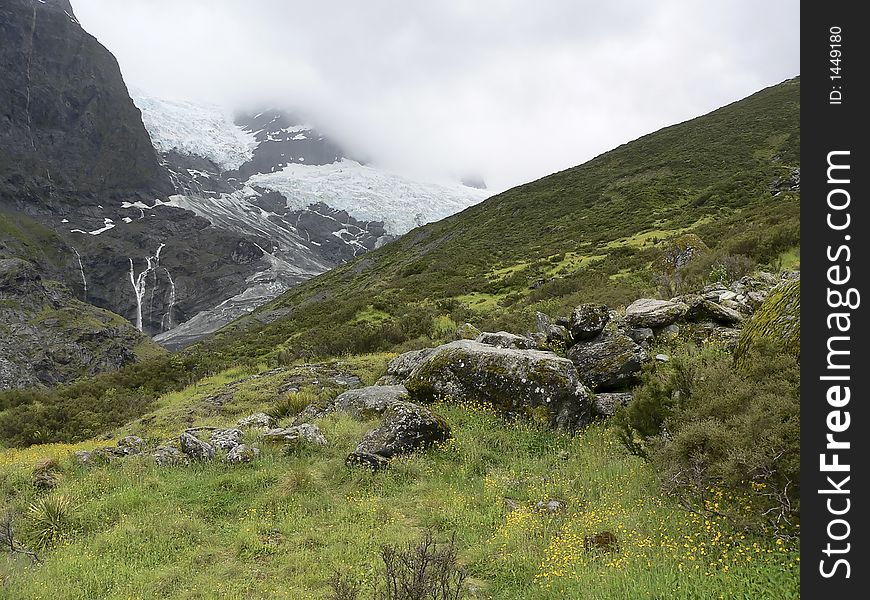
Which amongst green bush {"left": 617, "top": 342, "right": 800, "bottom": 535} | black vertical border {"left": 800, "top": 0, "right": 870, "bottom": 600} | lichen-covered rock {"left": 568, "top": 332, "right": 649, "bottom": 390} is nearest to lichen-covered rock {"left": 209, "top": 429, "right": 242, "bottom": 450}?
lichen-covered rock {"left": 568, "top": 332, "right": 649, "bottom": 390}

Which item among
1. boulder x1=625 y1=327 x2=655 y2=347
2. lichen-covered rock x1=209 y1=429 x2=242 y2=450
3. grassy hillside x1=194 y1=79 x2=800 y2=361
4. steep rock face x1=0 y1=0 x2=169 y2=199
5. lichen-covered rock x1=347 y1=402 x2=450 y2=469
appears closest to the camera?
lichen-covered rock x1=347 y1=402 x2=450 y2=469

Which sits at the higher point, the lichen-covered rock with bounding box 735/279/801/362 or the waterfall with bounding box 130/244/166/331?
the waterfall with bounding box 130/244/166/331

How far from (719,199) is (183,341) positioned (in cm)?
8794

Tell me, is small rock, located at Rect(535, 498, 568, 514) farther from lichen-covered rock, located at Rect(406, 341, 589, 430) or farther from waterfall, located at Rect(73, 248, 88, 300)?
waterfall, located at Rect(73, 248, 88, 300)

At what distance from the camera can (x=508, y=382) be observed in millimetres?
9164

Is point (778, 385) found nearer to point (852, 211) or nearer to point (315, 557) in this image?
point (852, 211)

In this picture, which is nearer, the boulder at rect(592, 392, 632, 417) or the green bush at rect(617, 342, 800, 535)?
the green bush at rect(617, 342, 800, 535)

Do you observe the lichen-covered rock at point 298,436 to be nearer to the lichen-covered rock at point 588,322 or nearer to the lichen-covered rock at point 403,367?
the lichen-covered rock at point 403,367

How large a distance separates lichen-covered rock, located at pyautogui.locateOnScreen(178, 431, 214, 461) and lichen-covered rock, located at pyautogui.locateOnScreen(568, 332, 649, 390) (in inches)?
261

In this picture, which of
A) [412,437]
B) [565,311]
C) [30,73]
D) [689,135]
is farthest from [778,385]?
[30,73]

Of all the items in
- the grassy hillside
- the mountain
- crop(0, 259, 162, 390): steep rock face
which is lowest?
crop(0, 259, 162, 390): steep rock face

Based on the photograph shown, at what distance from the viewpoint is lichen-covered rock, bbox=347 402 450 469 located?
771cm

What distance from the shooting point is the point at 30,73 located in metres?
166

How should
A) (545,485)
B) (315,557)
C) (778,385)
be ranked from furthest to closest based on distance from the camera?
1. (545,485)
2. (315,557)
3. (778,385)
